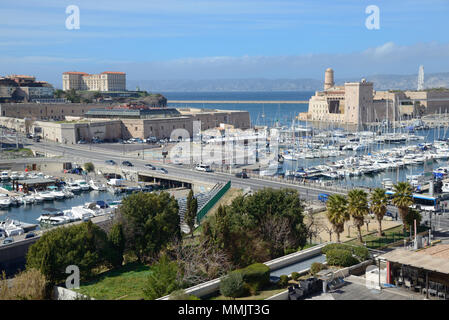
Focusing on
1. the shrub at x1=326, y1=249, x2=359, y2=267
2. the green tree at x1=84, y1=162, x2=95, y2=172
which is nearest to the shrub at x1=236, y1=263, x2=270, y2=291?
the shrub at x1=326, y1=249, x2=359, y2=267

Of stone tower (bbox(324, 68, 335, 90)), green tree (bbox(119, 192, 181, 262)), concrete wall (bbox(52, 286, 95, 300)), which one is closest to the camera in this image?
concrete wall (bbox(52, 286, 95, 300))

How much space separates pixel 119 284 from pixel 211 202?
44.6ft

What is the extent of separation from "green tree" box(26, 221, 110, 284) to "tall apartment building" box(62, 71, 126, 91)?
8574 centimetres

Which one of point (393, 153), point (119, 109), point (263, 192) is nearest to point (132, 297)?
point (263, 192)

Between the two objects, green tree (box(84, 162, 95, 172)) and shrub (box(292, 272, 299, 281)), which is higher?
green tree (box(84, 162, 95, 172))

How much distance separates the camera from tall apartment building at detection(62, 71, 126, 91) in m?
100

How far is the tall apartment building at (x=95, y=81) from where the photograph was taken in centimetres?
10006

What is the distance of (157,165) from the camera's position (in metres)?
41.2

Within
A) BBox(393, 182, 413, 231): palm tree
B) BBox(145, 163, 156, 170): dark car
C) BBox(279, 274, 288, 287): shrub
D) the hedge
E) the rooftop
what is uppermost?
BBox(393, 182, 413, 231): palm tree

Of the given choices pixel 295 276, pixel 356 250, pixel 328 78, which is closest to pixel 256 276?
pixel 295 276

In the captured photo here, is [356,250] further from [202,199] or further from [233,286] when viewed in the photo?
[202,199]

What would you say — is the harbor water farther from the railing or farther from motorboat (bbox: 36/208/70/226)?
the railing
